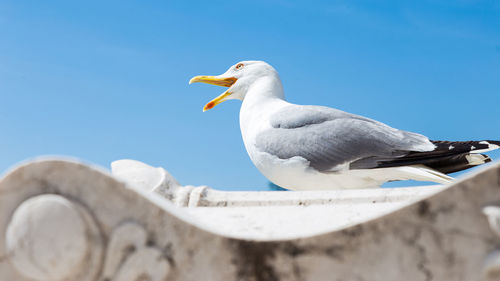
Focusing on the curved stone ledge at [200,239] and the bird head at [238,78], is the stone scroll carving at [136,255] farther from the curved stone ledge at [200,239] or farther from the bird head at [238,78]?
the bird head at [238,78]

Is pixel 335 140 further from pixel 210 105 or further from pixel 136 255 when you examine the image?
pixel 136 255

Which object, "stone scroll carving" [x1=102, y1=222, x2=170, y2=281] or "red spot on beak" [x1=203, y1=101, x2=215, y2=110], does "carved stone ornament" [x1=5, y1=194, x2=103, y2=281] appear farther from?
"red spot on beak" [x1=203, y1=101, x2=215, y2=110]

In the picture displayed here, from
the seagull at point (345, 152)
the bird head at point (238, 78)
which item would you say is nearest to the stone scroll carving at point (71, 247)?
the seagull at point (345, 152)

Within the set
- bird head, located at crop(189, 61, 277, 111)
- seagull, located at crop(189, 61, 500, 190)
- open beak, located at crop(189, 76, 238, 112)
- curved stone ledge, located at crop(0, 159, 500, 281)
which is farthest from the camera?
open beak, located at crop(189, 76, 238, 112)

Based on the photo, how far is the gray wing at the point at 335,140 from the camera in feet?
10.4

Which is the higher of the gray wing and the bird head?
the bird head

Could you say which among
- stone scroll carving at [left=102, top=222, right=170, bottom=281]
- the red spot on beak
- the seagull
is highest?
the red spot on beak

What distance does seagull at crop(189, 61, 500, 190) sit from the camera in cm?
316

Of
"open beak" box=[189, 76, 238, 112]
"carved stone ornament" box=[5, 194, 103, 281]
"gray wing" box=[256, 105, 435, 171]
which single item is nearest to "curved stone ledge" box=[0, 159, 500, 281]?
"carved stone ornament" box=[5, 194, 103, 281]

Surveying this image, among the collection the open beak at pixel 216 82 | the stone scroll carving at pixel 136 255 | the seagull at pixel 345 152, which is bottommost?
the stone scroll carving at pixel 136 255

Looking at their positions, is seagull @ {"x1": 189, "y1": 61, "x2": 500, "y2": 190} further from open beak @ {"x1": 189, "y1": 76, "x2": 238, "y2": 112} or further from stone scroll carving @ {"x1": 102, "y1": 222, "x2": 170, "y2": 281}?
stone scroll carving @ {"x1": 102, "y1": 222, "x2": 170, "y2": 281}

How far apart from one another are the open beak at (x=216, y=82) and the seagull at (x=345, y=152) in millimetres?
764

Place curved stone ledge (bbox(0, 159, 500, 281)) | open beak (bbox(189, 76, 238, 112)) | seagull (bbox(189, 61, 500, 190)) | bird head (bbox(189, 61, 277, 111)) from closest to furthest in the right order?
curved stone ledge (bbox(0, 159, 500, 281))
seagull (bbox(189, 61, 500, 190))
bird head (bbox(189, 61, 277, 111))
open beak (bbox(189, 76, 238, 112))

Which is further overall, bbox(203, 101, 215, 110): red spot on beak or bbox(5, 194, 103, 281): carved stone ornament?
bbox(203, 101, 215, 110): red spot on beak
